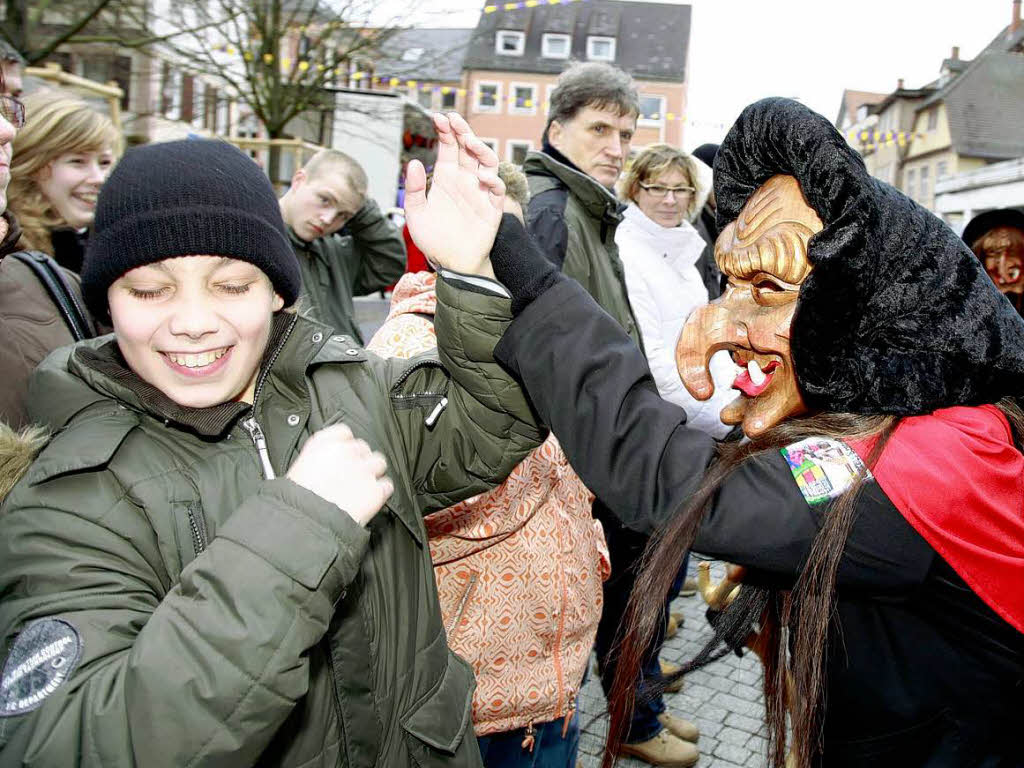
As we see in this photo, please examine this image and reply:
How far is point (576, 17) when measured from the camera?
45219 mm

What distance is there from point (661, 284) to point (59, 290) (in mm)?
2235

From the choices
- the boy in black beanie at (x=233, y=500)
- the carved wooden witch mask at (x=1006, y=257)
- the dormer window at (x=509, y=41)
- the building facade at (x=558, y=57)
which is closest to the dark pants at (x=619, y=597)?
the boy in black beanie at (x=233, y=500)

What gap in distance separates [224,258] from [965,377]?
122 cm

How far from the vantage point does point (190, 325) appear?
1397 mm

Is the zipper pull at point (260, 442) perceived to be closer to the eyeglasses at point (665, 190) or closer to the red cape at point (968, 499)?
the red cape at point (968, 499)

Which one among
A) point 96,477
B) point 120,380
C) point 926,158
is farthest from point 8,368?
point 926,158

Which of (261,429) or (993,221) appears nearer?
(261,429)

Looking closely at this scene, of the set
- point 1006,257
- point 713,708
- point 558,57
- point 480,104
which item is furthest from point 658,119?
point 713,708

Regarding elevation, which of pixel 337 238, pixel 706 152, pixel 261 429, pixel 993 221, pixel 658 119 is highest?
pixel 658 119

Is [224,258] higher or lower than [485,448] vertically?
higher

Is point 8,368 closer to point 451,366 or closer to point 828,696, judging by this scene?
point 451,366

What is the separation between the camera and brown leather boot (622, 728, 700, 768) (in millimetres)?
3293

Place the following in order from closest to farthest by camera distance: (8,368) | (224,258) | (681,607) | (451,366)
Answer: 1. (224,258)
2. (451,366)
3. (8,368)
4. (681,607)

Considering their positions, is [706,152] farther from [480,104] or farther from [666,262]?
[480,104]
